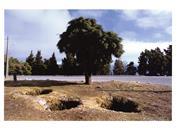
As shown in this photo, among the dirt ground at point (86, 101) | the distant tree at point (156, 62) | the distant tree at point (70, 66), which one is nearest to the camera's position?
the dirt ground at point (86, 101)

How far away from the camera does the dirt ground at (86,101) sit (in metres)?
7.64

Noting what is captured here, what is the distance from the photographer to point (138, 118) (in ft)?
25.0

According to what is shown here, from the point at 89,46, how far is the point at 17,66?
41.0 inches

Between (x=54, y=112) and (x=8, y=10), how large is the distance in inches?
60.7

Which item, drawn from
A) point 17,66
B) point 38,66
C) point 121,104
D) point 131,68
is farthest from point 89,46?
point 17,66

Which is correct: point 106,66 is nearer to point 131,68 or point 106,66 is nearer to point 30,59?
point 131,68

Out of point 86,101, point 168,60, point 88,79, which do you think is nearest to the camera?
point 168,60

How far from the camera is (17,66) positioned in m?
7.73

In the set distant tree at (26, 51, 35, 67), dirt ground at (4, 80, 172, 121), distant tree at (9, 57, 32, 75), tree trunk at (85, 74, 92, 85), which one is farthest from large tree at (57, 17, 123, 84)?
distant tree at (9, 57, 32, 75)

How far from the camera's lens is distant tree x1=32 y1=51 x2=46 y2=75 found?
777 centimetres

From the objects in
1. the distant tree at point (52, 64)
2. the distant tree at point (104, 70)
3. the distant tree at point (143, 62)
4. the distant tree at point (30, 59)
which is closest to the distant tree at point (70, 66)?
the distant tree at point (52, 64)

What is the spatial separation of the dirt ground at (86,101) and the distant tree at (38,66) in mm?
143

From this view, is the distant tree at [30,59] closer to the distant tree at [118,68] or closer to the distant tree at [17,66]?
the distant tree at [17,66]
